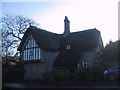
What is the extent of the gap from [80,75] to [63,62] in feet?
24.5

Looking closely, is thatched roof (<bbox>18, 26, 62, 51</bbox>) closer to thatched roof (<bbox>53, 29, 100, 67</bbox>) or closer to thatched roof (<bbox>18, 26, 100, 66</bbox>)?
thatched roof (<bbox>18, 26, 100, 66</bbox>)

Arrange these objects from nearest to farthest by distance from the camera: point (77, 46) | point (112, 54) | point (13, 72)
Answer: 1. point (112, 54)
2. point (77, 46)
3. point (13, 72)

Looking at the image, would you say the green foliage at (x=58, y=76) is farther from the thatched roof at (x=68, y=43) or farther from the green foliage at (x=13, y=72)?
the green foliage at (x=13, y=72)

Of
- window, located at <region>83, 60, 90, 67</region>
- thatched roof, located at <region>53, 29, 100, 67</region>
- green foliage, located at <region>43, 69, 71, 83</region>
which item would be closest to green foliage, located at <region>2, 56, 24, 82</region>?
thatched roof, located at <region>53, 29, 100, 67</region>

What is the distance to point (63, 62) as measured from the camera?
3609 centimetres

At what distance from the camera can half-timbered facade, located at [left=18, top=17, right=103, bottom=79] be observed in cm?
3544

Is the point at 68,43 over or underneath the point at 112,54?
over

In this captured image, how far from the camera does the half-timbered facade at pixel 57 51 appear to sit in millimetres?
35438

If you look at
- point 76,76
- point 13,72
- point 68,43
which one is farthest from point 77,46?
point 13,72

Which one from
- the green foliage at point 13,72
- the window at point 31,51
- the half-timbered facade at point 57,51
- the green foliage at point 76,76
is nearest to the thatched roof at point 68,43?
the half-timbered facade at point 57,51

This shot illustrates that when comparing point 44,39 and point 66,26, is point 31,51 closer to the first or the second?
point 44,39

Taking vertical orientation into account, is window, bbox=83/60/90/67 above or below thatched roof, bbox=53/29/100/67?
below

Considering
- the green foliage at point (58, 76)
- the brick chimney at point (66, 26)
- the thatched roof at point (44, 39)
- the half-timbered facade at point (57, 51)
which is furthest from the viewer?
the brick chimney at point (66, 26)

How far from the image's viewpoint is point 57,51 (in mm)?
39875
